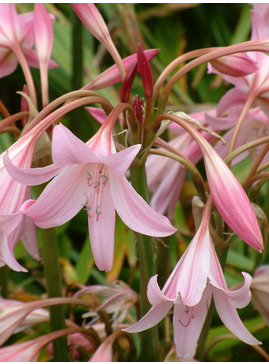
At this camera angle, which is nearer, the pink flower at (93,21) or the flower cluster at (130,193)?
the flower cluster at (130,193)

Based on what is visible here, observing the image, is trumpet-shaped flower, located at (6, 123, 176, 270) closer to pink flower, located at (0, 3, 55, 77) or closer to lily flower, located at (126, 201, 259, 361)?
lily flower, located at (126, 201, 259, 361)

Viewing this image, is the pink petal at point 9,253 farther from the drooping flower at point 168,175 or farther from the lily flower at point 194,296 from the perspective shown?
the drooping flower at point 168,175

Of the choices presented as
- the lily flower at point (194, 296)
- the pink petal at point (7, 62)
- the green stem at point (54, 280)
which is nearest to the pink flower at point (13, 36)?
the pink petal at point (7, 62)

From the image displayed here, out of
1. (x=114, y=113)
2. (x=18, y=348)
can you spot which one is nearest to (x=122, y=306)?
(x=18, y=348)

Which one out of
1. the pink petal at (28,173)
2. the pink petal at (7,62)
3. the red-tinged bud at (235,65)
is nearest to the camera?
the pink petal at (28,173)

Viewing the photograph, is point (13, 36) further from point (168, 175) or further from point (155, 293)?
point (155, 293)
